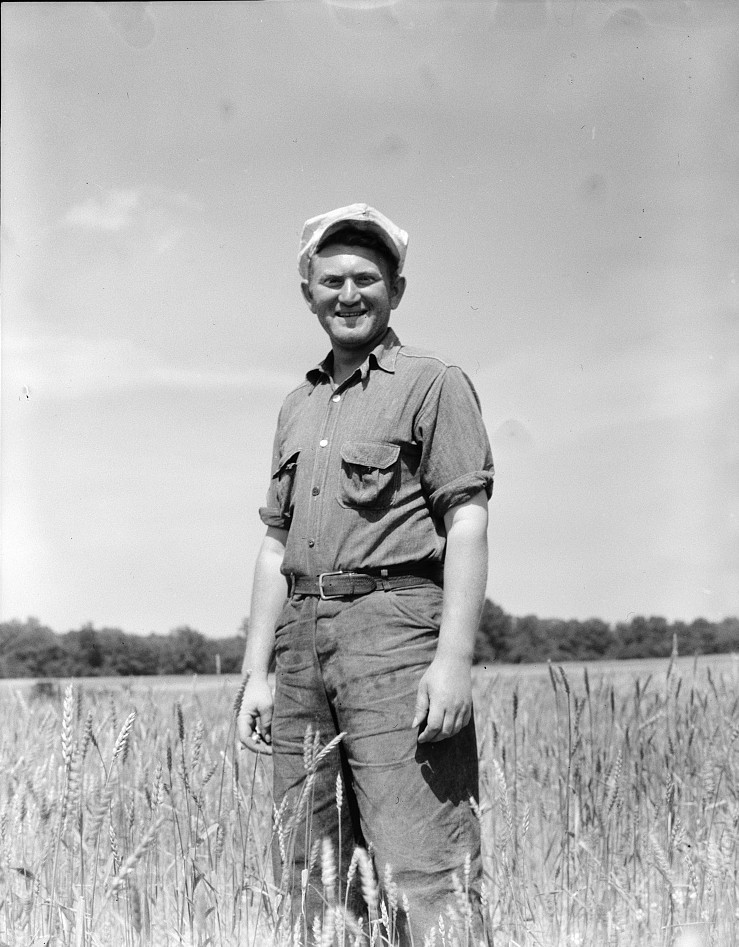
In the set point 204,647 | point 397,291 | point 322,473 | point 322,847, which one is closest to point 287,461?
point 322,473

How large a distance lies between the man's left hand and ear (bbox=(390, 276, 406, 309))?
3.01ft

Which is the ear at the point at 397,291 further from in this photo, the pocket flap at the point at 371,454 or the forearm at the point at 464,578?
the forearm at the point at 464,578

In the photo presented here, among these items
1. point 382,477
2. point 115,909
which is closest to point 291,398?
point 382,477

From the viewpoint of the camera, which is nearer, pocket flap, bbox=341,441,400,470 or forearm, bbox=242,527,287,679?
pocket flap, bbox=341,441,400,470

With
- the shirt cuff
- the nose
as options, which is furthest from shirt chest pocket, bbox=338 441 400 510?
the nose

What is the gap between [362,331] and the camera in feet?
7.49

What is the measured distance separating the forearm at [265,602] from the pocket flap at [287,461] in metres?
0.16

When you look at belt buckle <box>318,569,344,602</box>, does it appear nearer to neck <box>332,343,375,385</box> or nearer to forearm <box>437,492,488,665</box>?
forearm <box>437,492,488,665</box>

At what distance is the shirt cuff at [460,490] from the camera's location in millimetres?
2070

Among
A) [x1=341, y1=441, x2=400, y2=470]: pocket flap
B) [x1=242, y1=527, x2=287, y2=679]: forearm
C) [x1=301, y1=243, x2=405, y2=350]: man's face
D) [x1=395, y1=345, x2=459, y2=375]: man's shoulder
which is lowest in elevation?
[x1=242, y1=527, x2=287, y2=679]: forearm

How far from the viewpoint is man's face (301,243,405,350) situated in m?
2.29

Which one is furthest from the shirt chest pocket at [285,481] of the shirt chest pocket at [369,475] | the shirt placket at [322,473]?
the shirt chest pocket at [369,475]

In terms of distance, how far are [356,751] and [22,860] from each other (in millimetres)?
1332

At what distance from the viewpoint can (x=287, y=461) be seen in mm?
2393
